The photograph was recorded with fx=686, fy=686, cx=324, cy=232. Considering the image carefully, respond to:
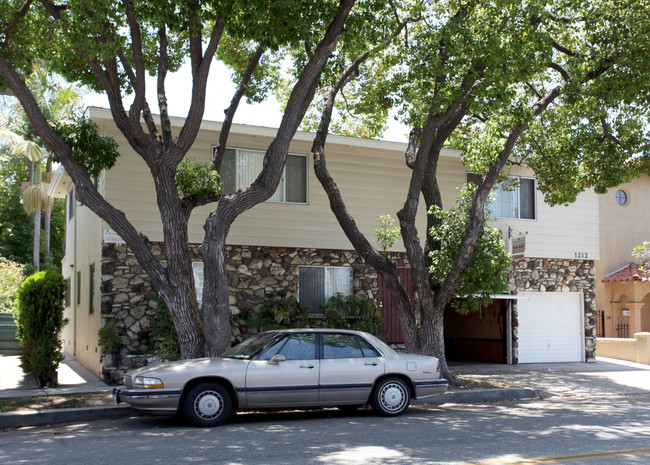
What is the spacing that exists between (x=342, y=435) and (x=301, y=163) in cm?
911

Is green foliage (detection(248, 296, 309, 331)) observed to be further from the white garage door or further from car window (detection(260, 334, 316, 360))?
the white garage door

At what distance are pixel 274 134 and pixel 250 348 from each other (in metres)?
6.86

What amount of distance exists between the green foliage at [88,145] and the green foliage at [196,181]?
1.38 metres

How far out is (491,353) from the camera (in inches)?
790

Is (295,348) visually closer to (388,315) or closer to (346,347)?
(346,347)

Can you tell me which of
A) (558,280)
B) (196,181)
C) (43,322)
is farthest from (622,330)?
(43,322)

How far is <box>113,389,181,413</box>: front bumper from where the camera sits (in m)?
9.10

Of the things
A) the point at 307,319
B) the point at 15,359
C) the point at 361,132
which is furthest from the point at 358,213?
the point at 15,359

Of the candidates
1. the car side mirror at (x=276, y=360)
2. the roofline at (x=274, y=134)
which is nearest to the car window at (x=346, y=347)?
the car side mirror at (x=276, y=360)

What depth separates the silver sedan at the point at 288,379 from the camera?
30.3 feet

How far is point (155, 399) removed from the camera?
909 cm

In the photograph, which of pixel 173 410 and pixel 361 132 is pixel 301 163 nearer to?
pixel 361 132

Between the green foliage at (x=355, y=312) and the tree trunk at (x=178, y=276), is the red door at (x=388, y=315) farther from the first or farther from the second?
the tree trunk at (x=178, y=276)

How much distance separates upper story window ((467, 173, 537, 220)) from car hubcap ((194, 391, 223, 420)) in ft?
36.5
